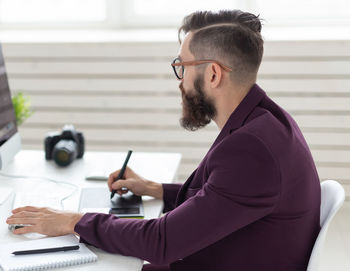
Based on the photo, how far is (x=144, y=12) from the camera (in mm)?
3756

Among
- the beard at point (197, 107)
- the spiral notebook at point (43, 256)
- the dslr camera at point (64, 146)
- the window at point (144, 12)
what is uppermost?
the window at point (144, 12)

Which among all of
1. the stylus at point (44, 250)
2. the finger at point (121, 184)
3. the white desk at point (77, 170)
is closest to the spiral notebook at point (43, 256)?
the stylus at point (44, 250)

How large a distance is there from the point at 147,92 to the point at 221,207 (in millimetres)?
2198

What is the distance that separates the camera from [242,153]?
134cm

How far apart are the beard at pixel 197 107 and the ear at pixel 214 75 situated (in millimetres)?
35

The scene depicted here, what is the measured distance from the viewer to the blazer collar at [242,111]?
1.48 meters

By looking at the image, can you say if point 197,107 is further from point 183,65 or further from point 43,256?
point 43,256

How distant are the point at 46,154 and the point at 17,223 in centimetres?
75

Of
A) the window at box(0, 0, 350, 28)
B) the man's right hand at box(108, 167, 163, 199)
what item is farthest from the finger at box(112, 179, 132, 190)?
the window at box(0, 0, 350, 28)

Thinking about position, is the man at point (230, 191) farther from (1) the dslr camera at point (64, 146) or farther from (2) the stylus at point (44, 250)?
(1) the dslr camera at point (64, 146)

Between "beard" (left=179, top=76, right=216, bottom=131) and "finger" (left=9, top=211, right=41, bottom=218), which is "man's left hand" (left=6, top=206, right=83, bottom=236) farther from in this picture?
"beard" (left=179, top=76, right=216, bottom=131)

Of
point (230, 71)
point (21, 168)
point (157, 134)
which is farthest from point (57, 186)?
point (157, 134)

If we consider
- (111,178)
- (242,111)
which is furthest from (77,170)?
(242,111)

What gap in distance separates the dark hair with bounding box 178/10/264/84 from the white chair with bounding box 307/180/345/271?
36cm
